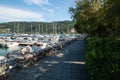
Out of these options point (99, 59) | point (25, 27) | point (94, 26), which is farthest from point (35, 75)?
point (25, 27)

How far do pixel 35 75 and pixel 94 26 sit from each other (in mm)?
17840

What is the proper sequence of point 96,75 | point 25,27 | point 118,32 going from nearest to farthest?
1. point 96,75
2. point 118,32
3. point 25,27

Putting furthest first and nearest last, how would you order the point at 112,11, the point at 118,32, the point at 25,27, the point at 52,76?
the point at 25,27 < the point at 118,32 < the point at 112,11 < the point at 52,76

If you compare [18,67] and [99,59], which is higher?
[99,59]

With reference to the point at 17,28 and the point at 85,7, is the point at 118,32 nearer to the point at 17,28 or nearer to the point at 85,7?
the point at 85,7

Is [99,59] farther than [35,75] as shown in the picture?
No

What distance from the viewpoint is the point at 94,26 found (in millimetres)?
30688

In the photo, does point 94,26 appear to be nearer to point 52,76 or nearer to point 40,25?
point 52,76

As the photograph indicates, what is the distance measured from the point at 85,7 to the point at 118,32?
10.6m

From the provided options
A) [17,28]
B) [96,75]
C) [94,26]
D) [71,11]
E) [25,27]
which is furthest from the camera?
[25,27]

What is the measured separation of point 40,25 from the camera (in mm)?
177375

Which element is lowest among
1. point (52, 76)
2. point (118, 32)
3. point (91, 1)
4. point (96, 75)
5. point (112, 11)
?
point (52, 76)

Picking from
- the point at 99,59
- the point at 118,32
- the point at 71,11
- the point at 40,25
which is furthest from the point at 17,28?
the point at 99,59

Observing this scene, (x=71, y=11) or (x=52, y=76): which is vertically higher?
(x=71, y=11)
